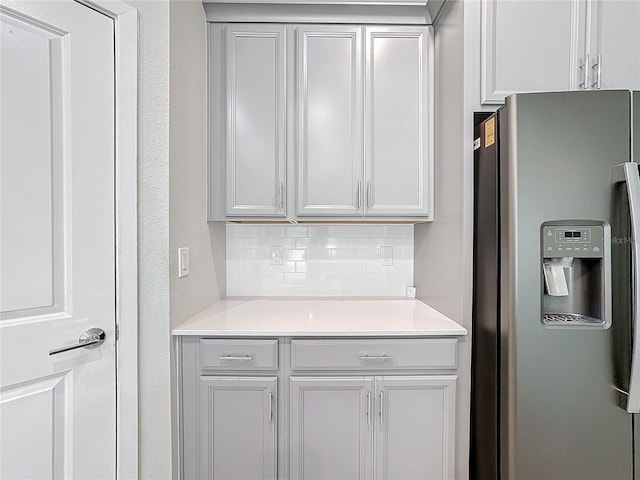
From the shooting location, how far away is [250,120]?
6.21 ft

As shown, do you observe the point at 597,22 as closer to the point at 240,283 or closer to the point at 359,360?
→ the point at 359,360

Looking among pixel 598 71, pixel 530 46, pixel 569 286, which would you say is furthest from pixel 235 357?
pixel 598 71

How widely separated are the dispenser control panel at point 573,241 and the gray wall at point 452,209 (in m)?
0.34

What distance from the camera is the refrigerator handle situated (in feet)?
3.76

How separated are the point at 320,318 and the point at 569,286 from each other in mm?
1002

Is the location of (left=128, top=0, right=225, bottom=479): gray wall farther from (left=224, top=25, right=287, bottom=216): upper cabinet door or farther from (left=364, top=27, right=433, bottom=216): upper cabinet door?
(left=364, top=27, right=433, bottom=216): upper cabinet door

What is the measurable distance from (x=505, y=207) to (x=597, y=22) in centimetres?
97

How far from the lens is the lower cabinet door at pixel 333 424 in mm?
1542

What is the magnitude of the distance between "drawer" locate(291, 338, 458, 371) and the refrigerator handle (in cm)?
57
